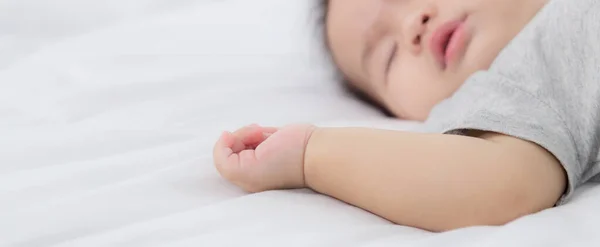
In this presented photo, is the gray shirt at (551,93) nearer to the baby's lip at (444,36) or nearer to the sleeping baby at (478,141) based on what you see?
the sleeping baby at (478,141)

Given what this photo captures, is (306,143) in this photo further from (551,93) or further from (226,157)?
(551,93)

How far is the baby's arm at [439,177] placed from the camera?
0.71 meters

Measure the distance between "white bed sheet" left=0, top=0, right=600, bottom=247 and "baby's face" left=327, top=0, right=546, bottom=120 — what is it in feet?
0.19

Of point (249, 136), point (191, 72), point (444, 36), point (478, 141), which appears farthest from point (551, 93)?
point (191, 72)

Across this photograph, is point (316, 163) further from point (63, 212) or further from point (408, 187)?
point (63, 212)

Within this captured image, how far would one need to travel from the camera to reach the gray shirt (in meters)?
0.77

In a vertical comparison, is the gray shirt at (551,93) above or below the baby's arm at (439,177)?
above

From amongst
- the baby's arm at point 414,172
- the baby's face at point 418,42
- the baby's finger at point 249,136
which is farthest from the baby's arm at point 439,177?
the baby's face at point 418,42

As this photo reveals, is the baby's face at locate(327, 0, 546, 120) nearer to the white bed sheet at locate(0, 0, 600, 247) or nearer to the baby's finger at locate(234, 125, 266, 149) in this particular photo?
the white bed sheet at locate(0, 0, 600, 247)

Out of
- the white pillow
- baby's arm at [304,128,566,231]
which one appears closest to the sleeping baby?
baby's arm at [304,128,566,231]

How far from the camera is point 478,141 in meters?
0.76

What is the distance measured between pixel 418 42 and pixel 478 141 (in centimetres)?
35

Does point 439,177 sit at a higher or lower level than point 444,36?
lower

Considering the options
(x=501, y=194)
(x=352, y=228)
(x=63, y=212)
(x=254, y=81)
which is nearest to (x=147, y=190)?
(x=63, y=212)
